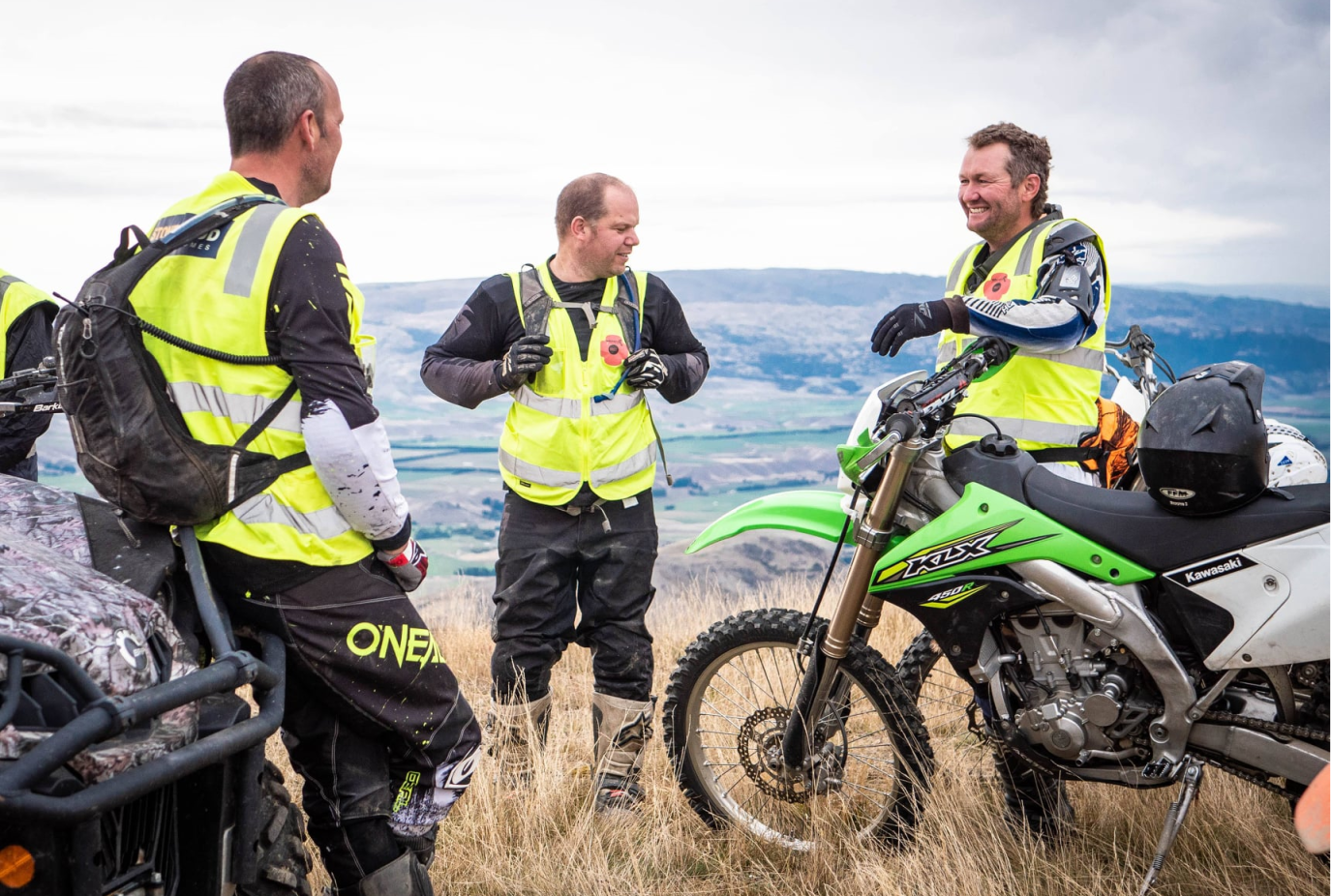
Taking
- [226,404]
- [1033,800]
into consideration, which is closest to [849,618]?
[1033,800]

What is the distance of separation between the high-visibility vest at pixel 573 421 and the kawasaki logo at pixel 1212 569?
2.09m

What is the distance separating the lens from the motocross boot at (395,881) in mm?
2607

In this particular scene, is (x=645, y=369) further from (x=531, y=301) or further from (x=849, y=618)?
(x=849, y=618)

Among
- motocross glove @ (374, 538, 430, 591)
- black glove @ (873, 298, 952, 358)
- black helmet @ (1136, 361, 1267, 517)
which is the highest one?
black glove @ (873, 298, 952, 358)

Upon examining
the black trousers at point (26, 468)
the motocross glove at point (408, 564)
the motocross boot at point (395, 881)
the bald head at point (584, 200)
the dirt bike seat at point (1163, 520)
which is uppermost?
the bald head at point (584, 200)

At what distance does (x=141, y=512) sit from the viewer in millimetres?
2277

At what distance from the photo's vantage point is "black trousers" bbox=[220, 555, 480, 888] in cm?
241

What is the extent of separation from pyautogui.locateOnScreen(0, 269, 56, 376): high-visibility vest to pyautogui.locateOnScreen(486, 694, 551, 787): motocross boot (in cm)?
257

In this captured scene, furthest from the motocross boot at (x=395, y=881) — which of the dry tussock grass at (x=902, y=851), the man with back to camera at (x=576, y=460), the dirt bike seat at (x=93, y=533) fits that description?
the man with back to camera at (x=576, y=460)

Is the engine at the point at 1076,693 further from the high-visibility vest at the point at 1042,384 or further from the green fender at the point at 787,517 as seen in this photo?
the high-visibility vest at the point at 1042,384

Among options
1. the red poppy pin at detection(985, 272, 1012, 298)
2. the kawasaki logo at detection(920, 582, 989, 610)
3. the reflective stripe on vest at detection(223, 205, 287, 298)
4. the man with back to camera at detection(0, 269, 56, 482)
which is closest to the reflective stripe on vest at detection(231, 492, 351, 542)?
the reflective stripe on vest at detection(223, 205, 287, 298)

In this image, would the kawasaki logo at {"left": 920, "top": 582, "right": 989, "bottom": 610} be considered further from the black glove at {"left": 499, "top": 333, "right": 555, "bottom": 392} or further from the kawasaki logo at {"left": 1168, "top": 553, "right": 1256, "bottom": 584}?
the black glove at {"left": 499, "top": 333, "right": 555, "bottom": 392}

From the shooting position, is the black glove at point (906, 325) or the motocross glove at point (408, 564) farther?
the black glove at point (906, 325)

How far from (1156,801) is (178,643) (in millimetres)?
3033
